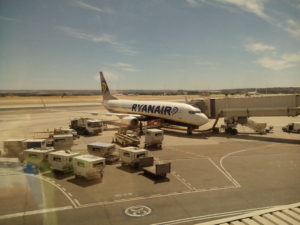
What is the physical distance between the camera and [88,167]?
24.8 meters

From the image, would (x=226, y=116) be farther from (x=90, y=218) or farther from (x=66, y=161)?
(x=90, y=218)

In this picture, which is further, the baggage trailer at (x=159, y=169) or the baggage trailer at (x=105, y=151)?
the baggage trailer at (x=105, y=151)

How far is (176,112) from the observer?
49125mm

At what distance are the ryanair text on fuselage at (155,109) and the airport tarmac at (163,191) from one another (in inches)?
608

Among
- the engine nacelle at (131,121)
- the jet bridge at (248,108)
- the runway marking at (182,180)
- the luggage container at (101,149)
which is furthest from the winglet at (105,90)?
the runway marking at (182,180)

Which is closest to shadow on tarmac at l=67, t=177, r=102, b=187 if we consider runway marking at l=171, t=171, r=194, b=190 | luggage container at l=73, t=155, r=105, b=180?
luggage container at l=73, t=155, r=105, b=180

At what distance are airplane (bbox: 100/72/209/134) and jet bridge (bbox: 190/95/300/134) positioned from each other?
6574mm

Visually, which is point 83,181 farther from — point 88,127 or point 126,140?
point 88,127

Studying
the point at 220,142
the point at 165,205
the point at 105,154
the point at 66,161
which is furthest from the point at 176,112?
the point at 165,205

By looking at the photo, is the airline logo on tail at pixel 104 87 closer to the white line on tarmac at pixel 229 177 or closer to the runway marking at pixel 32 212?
the white line on tarmac at pixel 229 177

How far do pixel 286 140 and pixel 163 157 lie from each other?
23427mm

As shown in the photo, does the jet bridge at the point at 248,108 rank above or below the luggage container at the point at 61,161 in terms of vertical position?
above

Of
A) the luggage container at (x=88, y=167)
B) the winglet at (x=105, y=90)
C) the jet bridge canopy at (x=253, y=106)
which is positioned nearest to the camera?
the luggage container at (x=88, y=167)

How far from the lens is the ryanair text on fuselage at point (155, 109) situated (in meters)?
50.1
